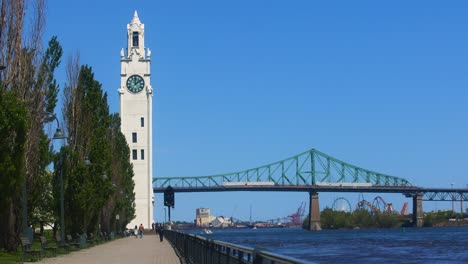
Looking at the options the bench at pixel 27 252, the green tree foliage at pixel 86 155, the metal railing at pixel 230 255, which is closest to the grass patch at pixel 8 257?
the bench at pixel 27 252

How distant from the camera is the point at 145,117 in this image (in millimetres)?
122500

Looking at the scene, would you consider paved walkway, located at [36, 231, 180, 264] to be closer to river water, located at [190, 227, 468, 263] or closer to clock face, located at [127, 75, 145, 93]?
river water, located at [190, 227, 468, 263]

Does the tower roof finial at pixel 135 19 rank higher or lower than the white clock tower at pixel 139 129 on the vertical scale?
higher

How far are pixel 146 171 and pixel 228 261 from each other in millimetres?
107302

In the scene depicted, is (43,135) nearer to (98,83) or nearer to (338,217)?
(98,83)

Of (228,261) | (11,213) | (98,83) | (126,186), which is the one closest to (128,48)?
(126,186)

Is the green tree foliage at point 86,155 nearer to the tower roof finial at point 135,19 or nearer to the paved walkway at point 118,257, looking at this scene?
the paved walkway at point 118,257

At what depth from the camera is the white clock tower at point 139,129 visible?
397 ft

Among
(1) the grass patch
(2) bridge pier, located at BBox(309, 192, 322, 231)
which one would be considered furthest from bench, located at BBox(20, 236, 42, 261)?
(2) bridge pier, located at BBox(309, 192, 322, 231)

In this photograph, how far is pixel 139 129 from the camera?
399ft

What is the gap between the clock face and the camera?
126 meters

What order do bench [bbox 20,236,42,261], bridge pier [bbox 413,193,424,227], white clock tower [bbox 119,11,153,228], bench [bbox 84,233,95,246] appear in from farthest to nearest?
bridge pier [bbox 413,193,424,227] < white clock tower [bbox 119,11,153,228] < bench [bbox 84,233,95,246] < bench [bbox 20,236,42,261]

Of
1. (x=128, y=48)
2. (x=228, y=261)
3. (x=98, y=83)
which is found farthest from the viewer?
(x=128, y=48)

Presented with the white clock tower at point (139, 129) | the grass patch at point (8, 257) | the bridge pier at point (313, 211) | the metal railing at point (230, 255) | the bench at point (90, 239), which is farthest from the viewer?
the bridge pier at point (313, 211)
